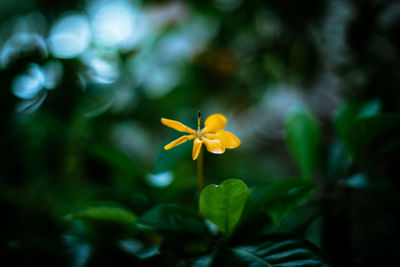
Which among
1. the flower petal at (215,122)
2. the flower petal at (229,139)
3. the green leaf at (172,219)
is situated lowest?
the green leaf at (172,219)

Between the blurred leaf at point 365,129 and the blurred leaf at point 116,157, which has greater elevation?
the blurred leaf at point 116,157

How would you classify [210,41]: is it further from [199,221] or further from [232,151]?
[199,221]

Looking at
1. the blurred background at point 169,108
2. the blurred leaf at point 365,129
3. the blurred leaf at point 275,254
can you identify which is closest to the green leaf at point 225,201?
the blurred leaf at point 275,254

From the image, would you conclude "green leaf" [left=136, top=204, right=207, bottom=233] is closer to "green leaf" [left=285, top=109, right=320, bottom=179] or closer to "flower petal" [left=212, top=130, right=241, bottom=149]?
"flower petal" [left=212, top=130, right=241, bottom=149]

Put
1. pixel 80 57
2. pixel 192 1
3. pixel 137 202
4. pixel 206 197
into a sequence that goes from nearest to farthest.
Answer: pixel 206 197, pixel 137 202, pixel 80 57, pixel 192 1

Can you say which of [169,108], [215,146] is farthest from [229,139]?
[169,108]

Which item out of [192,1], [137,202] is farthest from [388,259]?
[192,1]

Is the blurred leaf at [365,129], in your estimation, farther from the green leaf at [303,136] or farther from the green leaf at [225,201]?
the green leaf at [225,201]
